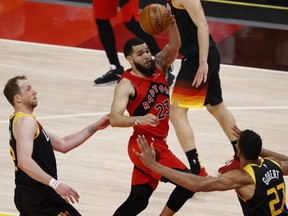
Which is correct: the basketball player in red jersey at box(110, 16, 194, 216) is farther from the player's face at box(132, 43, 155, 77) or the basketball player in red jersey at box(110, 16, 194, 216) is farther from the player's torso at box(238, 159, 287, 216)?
the player's torso at box(238, 159, 287, 216)

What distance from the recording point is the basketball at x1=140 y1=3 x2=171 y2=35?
25.7 feet

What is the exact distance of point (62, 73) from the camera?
38.0 ft

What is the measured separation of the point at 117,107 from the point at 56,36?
20.8 ft

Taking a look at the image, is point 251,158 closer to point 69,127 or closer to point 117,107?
point 117,107

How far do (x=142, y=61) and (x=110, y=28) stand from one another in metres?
4.10

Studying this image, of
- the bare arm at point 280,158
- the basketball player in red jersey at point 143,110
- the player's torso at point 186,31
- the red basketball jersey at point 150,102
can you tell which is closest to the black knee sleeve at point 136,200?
the basketball player in red jersey at point 143,110

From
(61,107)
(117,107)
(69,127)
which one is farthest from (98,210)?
(61,107)

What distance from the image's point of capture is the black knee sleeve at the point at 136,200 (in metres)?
7.02

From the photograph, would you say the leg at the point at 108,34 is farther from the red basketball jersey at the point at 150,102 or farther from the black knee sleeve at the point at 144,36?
the red basketball jersey at the point at 150,102

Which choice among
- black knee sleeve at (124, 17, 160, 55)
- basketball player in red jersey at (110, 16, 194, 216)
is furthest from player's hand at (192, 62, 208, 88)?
black knee sleeve at (124, 17, 160, 55)

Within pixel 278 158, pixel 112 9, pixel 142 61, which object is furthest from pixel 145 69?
pixel 112 9

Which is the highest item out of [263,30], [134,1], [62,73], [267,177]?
[267,177]

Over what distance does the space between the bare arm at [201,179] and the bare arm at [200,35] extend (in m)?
2.00

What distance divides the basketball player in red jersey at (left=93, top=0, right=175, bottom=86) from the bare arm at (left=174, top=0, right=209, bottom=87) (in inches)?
113
